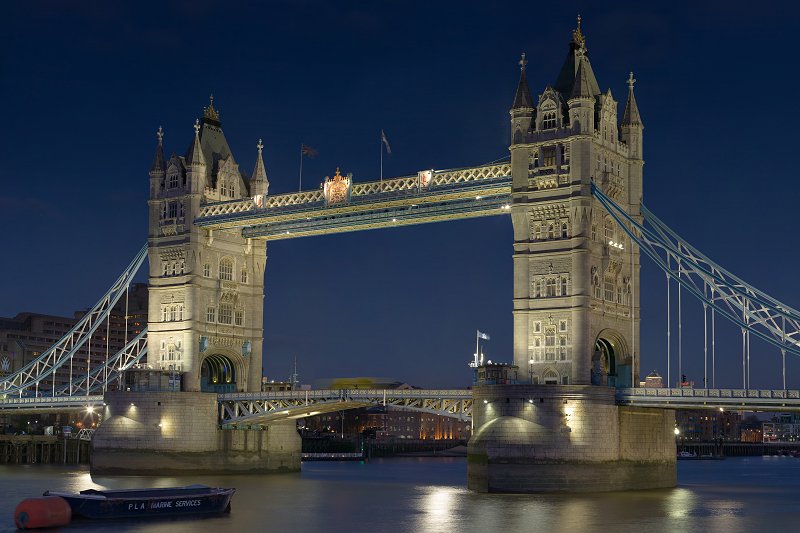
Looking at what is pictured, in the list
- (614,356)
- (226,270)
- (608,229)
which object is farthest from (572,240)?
(226,270)

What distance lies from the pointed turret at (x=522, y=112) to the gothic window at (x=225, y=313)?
27730mm

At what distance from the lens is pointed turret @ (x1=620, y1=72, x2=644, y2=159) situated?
80.6 m

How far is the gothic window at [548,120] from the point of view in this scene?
7694 centimetres

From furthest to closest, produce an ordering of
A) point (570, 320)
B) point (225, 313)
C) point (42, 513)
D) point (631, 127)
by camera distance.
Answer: point (225, 313)
point (631, 127)
point (570, 320)
point (42, 513)

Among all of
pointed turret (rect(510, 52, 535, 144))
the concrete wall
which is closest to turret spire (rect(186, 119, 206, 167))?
the concrete wall

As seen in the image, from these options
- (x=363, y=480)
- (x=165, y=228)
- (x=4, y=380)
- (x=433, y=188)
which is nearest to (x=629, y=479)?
(x=433, y=188)

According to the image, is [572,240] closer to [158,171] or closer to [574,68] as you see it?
[574,68]

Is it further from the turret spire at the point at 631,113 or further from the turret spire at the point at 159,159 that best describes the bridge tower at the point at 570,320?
the turret spire at the point at 159,159

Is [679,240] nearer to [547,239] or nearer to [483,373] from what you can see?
[547,239]

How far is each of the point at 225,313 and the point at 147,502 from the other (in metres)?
33.8

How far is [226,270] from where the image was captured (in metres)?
94.9

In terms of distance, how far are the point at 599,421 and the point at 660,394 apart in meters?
3.69

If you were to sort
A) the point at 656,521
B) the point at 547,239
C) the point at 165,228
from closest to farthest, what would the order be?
the point at 656,521, the point at 547,239, the point at 165,228

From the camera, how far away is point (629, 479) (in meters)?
74.0
